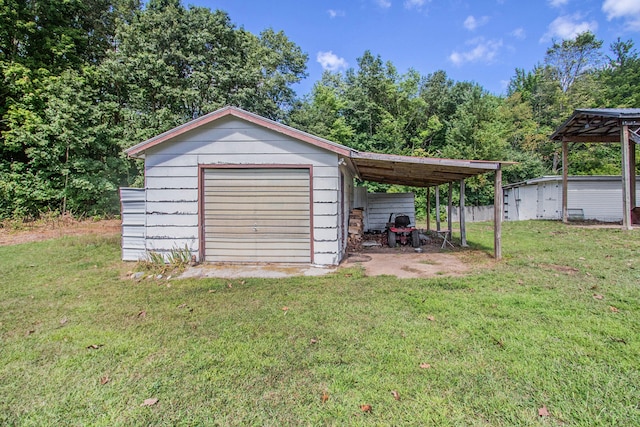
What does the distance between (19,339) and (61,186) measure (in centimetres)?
1305

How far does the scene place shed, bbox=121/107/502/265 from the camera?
20.3 feet

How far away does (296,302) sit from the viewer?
13.7ft

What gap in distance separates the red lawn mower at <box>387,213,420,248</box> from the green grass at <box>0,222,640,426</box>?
3.55 meters

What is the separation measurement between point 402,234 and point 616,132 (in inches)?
417

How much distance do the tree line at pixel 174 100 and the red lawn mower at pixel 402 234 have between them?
11.1 m

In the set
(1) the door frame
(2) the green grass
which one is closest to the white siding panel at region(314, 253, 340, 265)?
(1) the door frame

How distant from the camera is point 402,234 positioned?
29.4 ft

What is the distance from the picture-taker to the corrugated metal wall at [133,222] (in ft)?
22.1

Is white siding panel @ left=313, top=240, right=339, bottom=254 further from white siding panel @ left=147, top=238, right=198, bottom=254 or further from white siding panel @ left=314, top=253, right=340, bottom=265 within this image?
white siding panel @ left=147, top=238, right=198, bottom=254

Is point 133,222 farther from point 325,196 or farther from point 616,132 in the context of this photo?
point 616,132

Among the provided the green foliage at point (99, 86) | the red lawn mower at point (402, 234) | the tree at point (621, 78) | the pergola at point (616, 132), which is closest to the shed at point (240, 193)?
the red lawn mower at point (402, 234)

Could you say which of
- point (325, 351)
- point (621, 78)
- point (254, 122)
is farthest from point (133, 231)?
point (621, 78)

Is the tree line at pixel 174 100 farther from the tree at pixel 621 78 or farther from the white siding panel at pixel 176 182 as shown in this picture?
the white siding panel at pixel 176 182

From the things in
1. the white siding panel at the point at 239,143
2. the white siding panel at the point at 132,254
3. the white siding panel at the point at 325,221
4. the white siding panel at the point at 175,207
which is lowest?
the white siding panel at the point at 132,254
